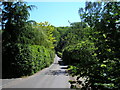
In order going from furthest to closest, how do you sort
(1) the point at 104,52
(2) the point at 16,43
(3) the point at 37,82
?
(2) the point at 16,43 < (3) the point at 37,82 < (1) the point at 104,52

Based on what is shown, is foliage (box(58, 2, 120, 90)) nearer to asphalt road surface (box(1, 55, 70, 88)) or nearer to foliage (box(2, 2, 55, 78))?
asphalt road surface (box(1, 55, 70, 88))

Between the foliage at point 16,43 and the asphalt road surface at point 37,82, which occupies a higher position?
the foliage at point 16,43

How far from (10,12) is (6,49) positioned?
13.6 feet

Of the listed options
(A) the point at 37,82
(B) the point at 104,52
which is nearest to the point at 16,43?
(A) the point at 37,82

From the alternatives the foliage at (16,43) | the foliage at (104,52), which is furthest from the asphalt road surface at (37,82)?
the foliage at (104,52)

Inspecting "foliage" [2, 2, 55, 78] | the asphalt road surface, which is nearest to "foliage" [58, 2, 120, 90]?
the asphalt road surface

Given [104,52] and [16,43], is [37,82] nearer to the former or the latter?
[16,43]

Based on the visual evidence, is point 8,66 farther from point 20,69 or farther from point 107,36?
point 107,36

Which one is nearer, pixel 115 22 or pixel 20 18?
pixel 115 22

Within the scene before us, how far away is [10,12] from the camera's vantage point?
1772cm

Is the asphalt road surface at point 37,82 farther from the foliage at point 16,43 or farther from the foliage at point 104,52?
the foliage at point 104,52

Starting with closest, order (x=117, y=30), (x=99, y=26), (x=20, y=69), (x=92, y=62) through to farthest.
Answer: (x=117, y=30) → (x=99, y=26) → (x=92, y=62) → (x=20, y=69)

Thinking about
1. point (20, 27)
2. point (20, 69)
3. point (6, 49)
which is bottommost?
point (20, 69)

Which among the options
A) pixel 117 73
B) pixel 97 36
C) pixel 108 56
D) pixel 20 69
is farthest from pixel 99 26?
pixel 20 69
